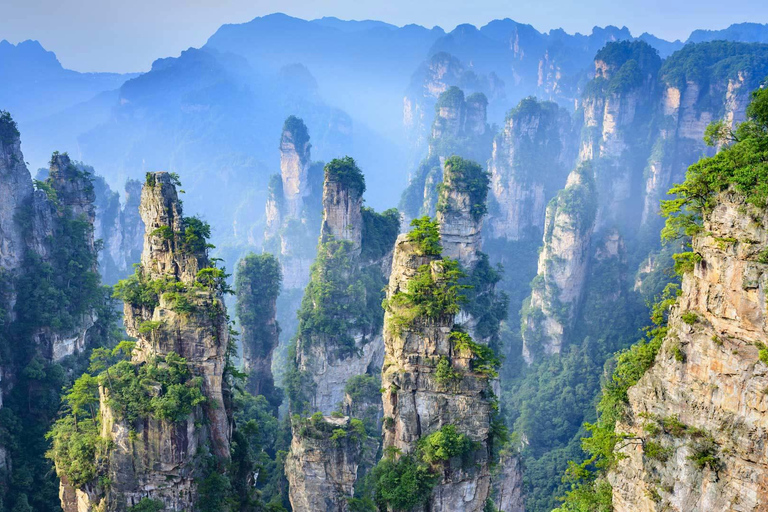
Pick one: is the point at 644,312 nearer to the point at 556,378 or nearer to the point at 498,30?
the point at 556,378

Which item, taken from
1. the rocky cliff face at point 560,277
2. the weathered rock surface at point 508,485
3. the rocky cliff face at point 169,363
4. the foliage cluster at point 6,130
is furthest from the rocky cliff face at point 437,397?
the rocky cliff face at point 560,277

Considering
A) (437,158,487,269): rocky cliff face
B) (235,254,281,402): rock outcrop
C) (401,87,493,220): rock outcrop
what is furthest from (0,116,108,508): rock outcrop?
(401,87,493,220): rock outcrop

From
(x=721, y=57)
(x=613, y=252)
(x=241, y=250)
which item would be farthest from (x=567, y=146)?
(x=241, y=250)

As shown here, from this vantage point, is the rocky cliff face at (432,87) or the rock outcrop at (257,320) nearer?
the rock outcrop at (257,320)

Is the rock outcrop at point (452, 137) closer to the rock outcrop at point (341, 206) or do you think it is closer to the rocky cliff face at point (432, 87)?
the rocky cliff face at point (432, 87)

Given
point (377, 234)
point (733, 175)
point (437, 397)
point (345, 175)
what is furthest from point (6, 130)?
point (733, 175)

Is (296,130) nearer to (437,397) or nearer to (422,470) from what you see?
(437,397)
